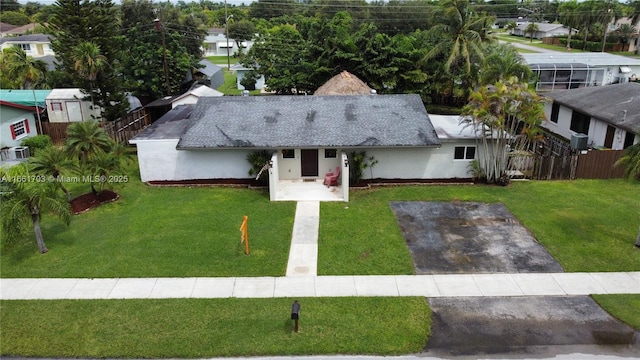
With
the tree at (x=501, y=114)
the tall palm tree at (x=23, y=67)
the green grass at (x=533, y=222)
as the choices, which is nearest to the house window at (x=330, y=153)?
the green grass at (x=533, y=222)

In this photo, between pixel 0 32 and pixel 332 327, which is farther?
pixel 0 32

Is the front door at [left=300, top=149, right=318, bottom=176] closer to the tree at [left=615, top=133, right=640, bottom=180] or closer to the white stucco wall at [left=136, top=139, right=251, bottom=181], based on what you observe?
the white stucco wall at [left=136, top=139, right=251, bottom=181]

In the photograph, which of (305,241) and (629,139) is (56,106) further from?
(629,139)

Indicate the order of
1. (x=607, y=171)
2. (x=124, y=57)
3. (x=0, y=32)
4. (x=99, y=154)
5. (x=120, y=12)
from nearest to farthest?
(x=99, y=154)
(x=607, y=171)
(x=124, y=57)
(x=120, y=12)
(x=0, y=32)

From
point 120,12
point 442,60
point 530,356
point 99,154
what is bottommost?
point 530,356

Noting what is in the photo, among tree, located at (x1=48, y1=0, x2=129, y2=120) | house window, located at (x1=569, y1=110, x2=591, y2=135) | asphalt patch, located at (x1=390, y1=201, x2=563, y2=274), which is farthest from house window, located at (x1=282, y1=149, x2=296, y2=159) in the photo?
house window, located at (x1=569, y1=110, x2=591, y2=135)

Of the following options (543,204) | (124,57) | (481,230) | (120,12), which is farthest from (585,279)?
(120,12)

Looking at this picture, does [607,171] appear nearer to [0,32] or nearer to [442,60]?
[442,60]

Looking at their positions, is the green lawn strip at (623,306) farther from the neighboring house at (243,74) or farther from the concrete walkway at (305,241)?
the neighboring house at (243,74)
